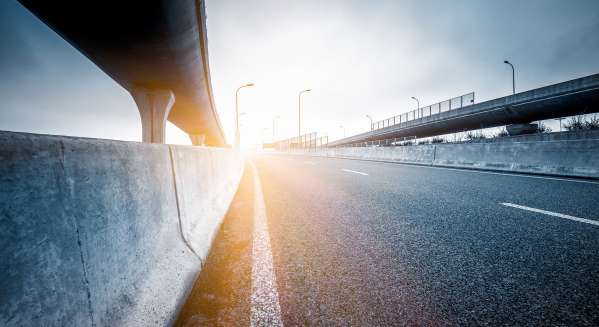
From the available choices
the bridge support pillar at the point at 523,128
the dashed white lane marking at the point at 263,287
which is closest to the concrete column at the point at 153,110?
the dashed white lane marking at the point at 263,287

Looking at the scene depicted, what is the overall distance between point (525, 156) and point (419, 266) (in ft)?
32.6

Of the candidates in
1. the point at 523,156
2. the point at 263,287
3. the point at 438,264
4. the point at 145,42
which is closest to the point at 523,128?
the point at 523,156

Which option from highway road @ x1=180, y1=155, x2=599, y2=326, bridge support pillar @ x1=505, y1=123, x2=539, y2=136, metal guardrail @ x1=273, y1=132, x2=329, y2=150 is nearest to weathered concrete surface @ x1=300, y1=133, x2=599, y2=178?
highway road @ x1=180, y1=155, x2=599, y2=326

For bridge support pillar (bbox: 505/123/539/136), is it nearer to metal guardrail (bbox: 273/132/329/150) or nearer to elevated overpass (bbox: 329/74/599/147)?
elevated overpass (bbox: 329/74/599/147)

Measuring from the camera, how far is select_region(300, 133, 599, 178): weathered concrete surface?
717 cm

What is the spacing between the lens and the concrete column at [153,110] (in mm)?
13438

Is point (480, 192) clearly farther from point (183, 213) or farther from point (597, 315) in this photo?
point (183, 213)

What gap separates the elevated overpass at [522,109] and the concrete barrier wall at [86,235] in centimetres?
2801

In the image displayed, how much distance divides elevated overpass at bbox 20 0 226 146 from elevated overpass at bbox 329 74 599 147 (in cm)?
2692

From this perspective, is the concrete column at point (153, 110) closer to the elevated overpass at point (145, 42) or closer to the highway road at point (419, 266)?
the elevated overpass at point (145, 42)

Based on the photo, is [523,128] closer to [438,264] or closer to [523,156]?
[523,156]

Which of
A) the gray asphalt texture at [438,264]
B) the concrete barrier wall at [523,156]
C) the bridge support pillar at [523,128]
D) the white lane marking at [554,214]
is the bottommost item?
the gray asphalt texture at [438,264]

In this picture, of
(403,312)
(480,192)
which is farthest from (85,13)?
(480,192)

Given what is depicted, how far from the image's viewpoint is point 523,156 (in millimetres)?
8875
